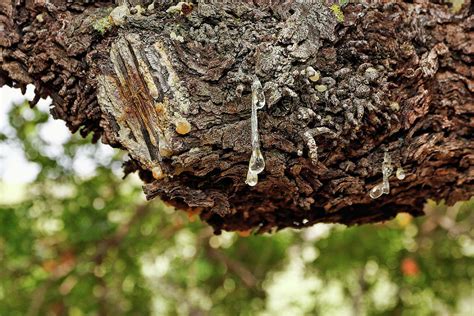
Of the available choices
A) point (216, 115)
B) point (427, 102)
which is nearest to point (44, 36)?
point (216, 115)

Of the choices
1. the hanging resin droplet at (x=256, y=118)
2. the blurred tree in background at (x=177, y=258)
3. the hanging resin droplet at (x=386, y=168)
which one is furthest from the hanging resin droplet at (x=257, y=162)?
the blurred tree in background at (x=177, y=258)

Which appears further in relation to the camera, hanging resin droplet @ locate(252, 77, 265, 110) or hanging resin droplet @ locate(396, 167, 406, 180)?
hanging resin droplet @ locate(396, 167, 406, 180)

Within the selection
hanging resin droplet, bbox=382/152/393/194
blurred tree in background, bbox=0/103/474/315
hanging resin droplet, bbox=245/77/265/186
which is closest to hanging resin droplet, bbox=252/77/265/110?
hanging resin droplet, bbox=245/77/265/186

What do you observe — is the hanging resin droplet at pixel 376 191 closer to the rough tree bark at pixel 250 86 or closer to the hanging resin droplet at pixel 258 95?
the rough tree bark at pixel 250 86

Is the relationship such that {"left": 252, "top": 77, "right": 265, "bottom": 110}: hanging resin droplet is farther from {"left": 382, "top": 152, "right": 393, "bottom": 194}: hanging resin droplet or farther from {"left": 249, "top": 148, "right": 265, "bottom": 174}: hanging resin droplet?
{"left": 382, "top": 152, "right": 393, "bottom": 194}: hanging resin droplet

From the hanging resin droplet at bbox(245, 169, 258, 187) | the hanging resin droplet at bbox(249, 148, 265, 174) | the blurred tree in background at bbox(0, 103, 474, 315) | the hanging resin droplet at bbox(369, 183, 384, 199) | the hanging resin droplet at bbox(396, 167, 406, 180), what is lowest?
the blurred tree in background at bbox(0, 103, 474, 315)

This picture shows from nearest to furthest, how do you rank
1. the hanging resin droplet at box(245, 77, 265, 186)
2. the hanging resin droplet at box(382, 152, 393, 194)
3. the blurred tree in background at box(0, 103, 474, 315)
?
1. the hanging resin droplet at box(245, 77, 265, 186)
2. the hanging resin droplet at box(382, 152, 393, 194)
3. the blurred tree in background at box(0, 103, 474, 315)
